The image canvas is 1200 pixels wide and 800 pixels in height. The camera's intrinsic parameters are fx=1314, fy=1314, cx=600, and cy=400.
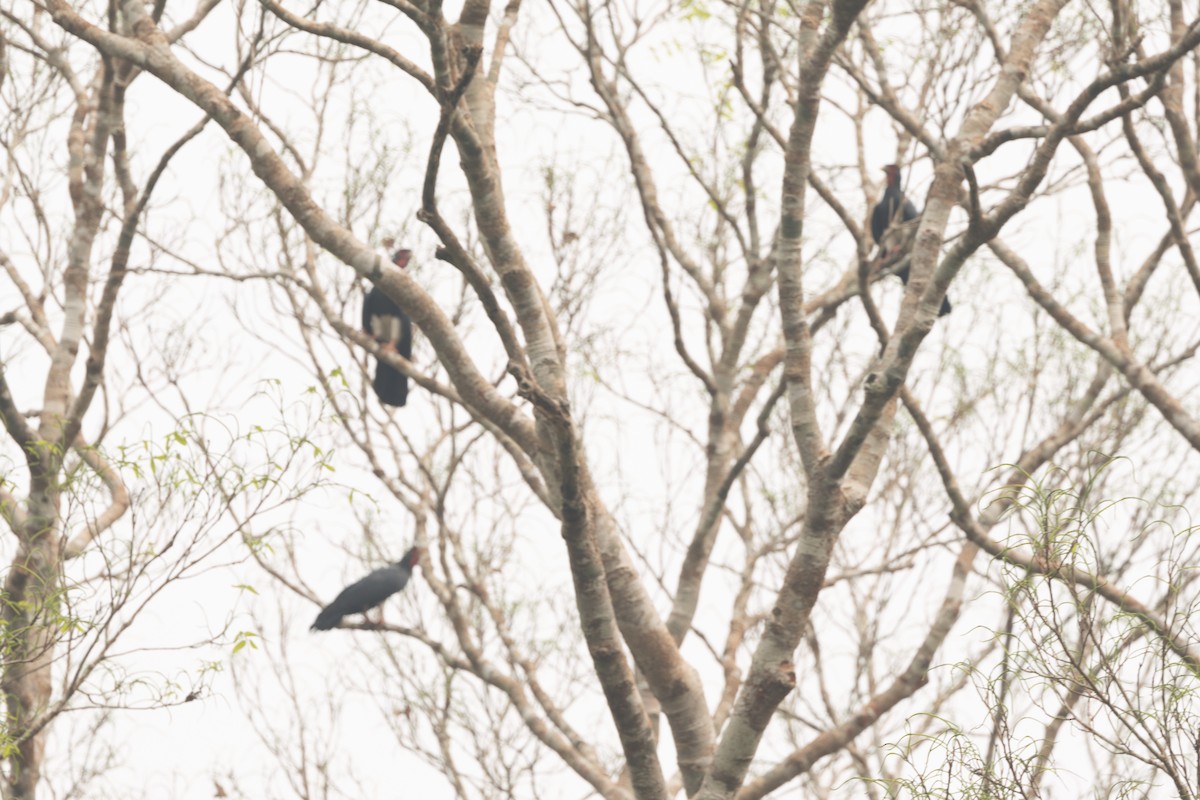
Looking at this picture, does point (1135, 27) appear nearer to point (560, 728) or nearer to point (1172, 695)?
point (1172, 695)

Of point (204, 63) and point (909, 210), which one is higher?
point (909, 210)

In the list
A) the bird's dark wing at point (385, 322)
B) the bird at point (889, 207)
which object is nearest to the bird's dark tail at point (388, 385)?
the bird's dark wing at point (385, 322)

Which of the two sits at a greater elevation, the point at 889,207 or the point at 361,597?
the point at 889,207

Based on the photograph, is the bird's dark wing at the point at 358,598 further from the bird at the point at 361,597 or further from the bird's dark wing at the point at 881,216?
the bird's dark wing at the point at 881,216

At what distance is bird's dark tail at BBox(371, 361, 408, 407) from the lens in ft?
22.7

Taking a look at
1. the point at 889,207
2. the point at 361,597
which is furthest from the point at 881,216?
the point at 361,597

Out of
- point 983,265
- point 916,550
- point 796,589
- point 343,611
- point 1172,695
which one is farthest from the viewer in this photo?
point 983,265

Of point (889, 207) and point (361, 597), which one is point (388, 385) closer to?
point (361, 597)

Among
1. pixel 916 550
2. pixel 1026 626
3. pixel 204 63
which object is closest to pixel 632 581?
pixel 1026 626

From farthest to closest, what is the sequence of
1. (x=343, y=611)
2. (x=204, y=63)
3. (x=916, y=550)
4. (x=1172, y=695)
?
(x=343, y=611) → (x=916, y=550) → (x=204, y=63) → (x=1172, y=695)

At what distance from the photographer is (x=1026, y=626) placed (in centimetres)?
223

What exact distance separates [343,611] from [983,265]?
4.08 metres

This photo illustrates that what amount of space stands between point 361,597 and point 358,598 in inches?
0.6

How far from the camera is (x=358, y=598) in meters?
6.62
